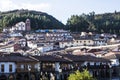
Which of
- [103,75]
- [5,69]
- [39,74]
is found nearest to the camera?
[5,69]

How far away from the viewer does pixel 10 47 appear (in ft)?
358

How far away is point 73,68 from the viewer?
64.5 meters

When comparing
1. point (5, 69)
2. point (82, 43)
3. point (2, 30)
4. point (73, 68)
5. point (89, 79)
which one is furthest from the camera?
point (2, 30)

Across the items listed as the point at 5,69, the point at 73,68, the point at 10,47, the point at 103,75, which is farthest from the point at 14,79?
the point at 10,47

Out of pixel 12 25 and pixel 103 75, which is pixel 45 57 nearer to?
pixel 103 75

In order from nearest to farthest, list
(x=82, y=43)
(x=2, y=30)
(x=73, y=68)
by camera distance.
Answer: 1. (x=73, y=68)
2. (x=82, y=43)
3. (x=2, y=30)

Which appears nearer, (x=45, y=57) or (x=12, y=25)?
(x=45, y=57)

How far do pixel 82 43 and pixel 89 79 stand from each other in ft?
278

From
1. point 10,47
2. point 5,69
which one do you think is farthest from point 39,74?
point 10,47

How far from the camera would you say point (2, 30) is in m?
164

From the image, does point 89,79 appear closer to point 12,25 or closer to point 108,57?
point 108,57

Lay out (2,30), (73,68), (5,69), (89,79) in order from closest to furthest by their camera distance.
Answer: (89,79)
(5,69)
(73,68)
(2,30)

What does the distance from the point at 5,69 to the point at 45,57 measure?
8.65 meters

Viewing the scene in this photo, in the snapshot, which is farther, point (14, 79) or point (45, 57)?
point (45, 57)
